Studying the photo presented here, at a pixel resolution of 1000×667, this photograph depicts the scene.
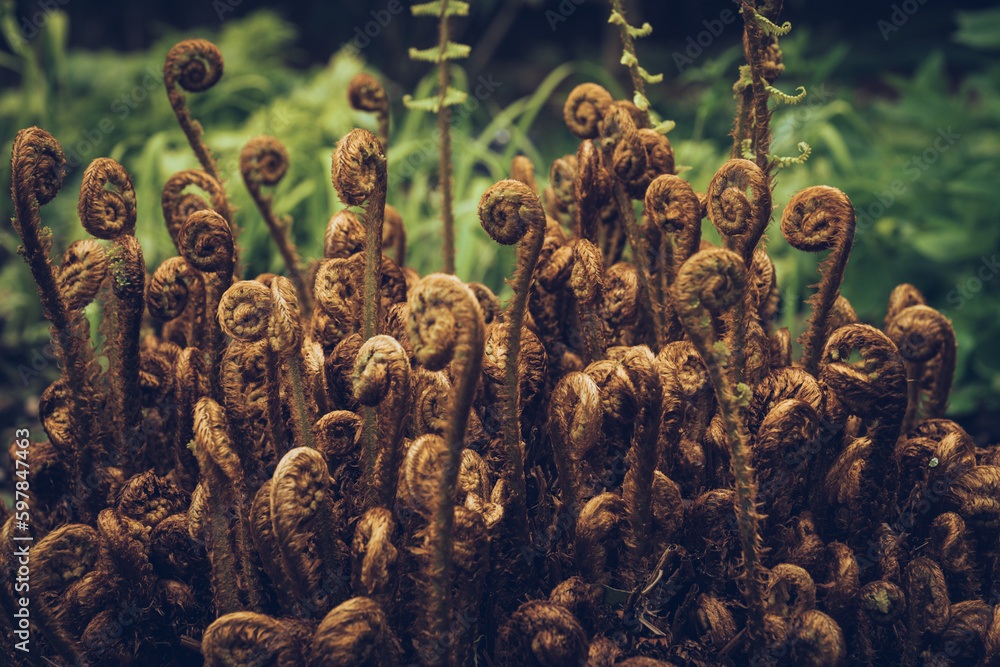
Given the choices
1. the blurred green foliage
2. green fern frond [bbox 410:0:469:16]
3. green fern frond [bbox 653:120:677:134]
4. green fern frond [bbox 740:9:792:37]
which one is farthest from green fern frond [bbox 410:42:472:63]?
the blurred green foliage

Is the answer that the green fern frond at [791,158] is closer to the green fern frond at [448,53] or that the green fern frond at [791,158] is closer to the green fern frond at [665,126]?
the green fern frond at [665,126]

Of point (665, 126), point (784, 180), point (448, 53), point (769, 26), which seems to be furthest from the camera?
point (784, 180)

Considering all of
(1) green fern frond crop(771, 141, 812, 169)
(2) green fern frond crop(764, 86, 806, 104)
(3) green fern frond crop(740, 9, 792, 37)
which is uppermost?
(3) green fern frond crop(740, 9, 792, 37)

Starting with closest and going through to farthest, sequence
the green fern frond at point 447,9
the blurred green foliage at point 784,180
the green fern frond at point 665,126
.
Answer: the green fern frond at point 665,126, the green fern frond at point 447,9, the blurred green foliage at point 784,180

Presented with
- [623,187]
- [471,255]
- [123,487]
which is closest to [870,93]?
[471,255]

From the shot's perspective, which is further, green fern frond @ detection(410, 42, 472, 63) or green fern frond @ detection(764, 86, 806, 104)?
green fern frond @ detection(410, 42, 472, 63)

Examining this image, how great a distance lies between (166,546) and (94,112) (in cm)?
452

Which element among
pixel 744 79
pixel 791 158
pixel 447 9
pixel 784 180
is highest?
pixel 784 180

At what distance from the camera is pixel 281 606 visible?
0.87 meters

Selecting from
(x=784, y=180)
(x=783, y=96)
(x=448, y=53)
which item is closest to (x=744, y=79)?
(x=783, y=96)

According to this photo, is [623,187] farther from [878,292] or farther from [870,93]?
[870,93]

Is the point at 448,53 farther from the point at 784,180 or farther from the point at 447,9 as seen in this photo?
the point at 784,180

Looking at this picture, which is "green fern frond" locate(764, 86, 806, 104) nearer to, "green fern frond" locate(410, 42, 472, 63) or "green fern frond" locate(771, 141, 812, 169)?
"green fern frond" locate(771, 141, 812, 169)

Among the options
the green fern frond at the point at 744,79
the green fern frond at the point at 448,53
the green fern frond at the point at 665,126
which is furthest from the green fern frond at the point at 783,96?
the green fern frond at the point at 448,53
